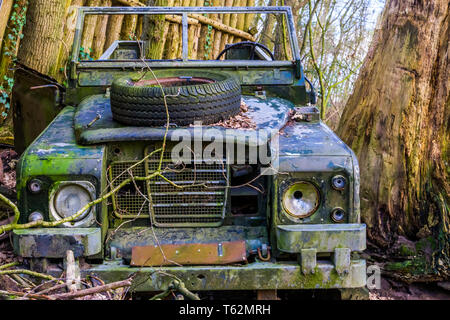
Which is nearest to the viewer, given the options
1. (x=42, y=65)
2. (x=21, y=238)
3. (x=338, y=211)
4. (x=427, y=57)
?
(x=21, y=238)

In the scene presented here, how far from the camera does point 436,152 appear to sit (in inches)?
171

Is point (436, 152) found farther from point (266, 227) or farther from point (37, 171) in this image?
point (37, 171)

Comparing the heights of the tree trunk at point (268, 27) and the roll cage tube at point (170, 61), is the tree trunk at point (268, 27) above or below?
above

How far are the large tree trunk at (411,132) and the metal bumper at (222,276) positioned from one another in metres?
1.59

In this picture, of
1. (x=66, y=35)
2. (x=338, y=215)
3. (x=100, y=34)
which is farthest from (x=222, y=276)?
(x=100, y=34)

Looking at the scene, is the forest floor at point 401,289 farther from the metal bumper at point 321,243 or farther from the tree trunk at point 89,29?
the tree trunk at point 89,29

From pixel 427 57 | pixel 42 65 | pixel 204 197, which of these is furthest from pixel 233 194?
pixel 42 65

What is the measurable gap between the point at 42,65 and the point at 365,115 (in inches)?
150

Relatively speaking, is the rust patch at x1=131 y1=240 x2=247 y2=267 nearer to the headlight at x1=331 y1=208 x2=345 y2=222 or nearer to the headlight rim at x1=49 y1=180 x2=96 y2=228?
the headlight rim at x1=49 y1=180 x2=96 y2=228

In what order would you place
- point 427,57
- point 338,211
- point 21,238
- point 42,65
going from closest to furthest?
point 21,238, point 338,211, point 427,57, point 42,65

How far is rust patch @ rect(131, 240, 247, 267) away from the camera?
300cm

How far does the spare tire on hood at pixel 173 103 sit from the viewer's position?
3.26 metres

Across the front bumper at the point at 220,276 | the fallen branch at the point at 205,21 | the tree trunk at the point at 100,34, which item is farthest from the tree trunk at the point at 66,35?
the front bumper at the point at 220,276

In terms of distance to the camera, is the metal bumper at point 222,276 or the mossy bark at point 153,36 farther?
the mossy bark at point 153,36
